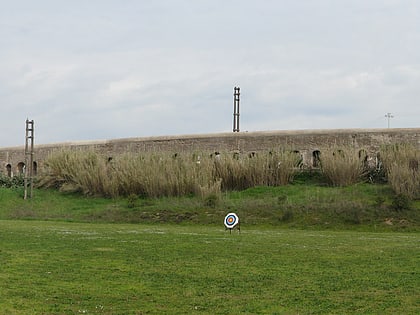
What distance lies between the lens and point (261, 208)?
27.6 metres

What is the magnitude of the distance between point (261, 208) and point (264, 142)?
8715 millimetres

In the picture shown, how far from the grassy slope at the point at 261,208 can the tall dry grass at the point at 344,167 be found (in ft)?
2.69

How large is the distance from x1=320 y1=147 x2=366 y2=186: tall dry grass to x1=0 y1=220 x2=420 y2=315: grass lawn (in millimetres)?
13403

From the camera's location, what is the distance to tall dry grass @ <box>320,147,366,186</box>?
31422 millimetres

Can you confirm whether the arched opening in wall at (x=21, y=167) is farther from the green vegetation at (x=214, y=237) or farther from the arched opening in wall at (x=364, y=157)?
the arched opening in wall at (x=364, y=157)

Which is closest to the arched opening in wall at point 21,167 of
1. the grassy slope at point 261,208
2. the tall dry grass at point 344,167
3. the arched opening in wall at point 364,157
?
the grassy slope at point 261,208

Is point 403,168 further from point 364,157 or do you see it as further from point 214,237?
point 214,237

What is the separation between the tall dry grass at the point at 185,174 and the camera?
3294 centimetres

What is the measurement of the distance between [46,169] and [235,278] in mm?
30692

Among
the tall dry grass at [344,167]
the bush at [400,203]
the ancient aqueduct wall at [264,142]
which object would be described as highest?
the ancient aqueduct wall at [264,142]

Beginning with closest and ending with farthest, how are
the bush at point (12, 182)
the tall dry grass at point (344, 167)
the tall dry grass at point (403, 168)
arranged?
1. the tall dry grass at point (403, 168)
2. the tall dry grass at point (344, 167)
3. the bush at point (12, 182)

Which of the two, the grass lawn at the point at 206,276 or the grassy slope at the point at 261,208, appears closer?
the grass lawn at the point at 206,276

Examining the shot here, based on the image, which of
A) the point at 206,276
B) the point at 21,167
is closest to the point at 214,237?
the point at 206,276

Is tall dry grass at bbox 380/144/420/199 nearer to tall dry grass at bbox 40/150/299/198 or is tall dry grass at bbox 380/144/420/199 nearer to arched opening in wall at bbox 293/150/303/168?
arched opening in wall at bbox 293/150/303/168
